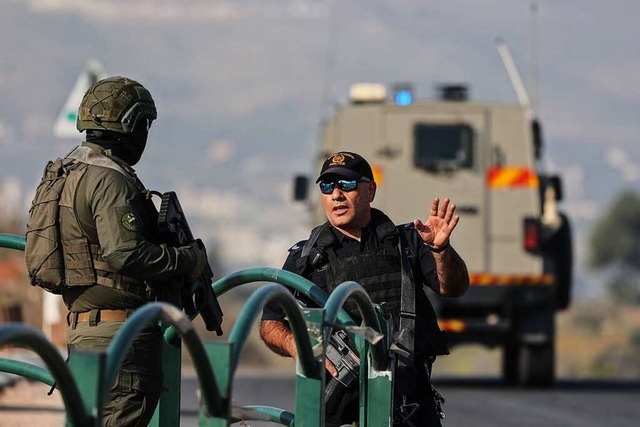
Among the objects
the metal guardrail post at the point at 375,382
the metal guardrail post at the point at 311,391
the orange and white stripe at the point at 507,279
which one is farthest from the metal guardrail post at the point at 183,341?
the orange and white stripe at the point at 507,279

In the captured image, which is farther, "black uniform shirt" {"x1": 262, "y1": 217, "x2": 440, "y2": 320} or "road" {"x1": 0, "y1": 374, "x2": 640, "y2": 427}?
"road" {"x1": 0, "y1": 374, "x2": 640, "y2": 427}

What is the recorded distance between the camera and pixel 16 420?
1266 centimetres

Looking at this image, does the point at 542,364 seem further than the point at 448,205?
Yes

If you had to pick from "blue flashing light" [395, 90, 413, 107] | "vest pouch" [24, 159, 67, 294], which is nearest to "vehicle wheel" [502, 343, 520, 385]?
"blue flashing light" [395, 90, 413, 107]

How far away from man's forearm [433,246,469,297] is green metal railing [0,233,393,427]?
38 centimetres

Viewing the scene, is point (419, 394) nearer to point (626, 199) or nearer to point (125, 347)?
point (125, 347)

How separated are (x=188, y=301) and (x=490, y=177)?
41.3 ft

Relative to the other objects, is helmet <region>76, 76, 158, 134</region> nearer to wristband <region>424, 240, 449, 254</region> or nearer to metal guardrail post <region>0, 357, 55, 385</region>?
metal guardrail post <region>0, 357, 55, 385</region>

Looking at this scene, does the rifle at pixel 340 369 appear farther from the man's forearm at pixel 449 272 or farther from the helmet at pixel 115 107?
the helmet at pixel 115 107

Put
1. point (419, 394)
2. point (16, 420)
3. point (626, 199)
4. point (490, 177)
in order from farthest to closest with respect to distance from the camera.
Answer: point (626, 199) → point (490, 177) → point (16, 420) → point (419, 394)

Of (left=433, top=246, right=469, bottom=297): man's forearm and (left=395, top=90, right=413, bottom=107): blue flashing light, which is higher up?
(left=395, top=90, right=413, bottom=107): blue flashing light

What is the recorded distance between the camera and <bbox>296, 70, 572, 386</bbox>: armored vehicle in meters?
18.4

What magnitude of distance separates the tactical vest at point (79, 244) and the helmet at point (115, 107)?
12 cm

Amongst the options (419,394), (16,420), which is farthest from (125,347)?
(16,420)
